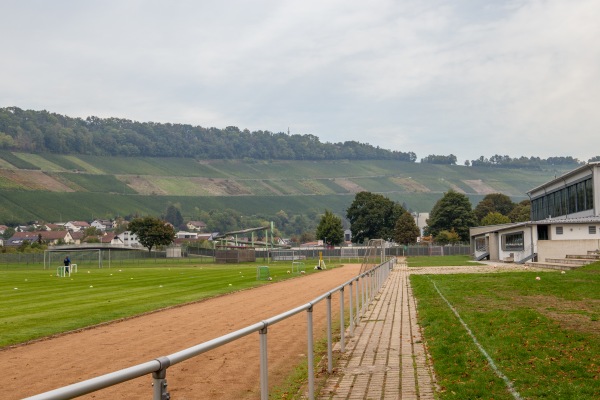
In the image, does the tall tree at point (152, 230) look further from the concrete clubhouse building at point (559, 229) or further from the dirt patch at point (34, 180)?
the dirt patch at point (34, 180)

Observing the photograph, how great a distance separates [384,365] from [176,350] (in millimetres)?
4592

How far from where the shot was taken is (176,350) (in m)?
14.2

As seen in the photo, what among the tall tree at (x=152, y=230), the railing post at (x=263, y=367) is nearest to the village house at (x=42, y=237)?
the tall tree at (x=152, y=230)

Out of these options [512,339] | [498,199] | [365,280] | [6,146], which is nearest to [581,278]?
[365,280]

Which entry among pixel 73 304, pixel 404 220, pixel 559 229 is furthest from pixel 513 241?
pixel 404 220

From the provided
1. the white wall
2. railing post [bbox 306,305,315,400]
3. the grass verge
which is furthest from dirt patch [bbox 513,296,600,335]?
the grass verge

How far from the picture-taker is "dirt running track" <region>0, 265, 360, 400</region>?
5699mm

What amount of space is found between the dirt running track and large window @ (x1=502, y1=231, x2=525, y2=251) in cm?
3985

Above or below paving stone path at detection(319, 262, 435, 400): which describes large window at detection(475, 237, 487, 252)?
above

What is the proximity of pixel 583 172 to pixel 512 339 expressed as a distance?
53.7 metres

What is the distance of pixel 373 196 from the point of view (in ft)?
443

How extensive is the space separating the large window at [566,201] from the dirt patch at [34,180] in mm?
119232

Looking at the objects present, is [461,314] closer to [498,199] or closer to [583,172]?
[583,172]

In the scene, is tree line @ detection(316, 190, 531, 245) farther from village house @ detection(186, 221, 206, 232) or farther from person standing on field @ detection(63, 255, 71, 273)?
person standing on field @ detection(63, 255, 71, 273)
